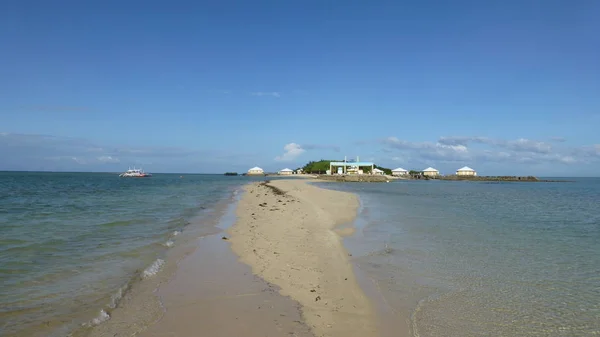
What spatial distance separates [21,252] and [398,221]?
14.9 meters

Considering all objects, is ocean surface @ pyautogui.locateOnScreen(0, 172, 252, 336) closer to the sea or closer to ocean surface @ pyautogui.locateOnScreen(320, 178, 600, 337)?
the sea

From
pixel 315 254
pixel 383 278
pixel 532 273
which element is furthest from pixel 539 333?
pixel 315 254

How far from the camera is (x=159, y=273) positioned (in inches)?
328

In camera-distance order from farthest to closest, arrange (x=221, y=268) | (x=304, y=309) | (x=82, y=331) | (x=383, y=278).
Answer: (x=221, y=268), (x=383, y=278), (x=304, y=309), (x=82, y=331)

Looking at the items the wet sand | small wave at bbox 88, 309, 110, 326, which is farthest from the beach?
small wave at bbox 88, 309, 110, 326

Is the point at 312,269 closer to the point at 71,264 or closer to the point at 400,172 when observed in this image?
the point at 71,264

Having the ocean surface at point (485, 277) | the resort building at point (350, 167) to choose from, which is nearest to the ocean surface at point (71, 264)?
the ocean surface at point (485, 277)

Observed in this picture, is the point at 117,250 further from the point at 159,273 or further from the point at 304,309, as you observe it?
the point at 304,309

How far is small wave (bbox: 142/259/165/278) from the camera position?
8.15 meters

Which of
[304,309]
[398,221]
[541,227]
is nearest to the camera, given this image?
[304,309]

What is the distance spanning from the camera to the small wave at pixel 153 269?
8.15 m

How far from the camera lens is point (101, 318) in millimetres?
5605

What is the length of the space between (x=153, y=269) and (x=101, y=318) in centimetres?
301

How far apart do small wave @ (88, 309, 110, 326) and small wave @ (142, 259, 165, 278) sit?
2.29 metres
